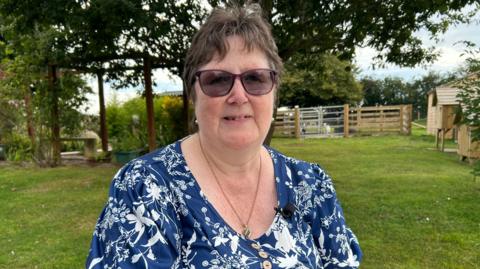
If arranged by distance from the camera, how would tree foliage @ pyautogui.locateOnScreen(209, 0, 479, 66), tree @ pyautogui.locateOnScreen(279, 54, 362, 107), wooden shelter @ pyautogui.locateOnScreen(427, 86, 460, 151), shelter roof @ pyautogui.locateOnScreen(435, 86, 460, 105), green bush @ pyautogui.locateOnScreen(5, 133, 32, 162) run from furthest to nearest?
1. tree @ pyautogui.locateOnScreen(279, 54, 362, 107)
2. shelter roof @ pyautogui.locateOnScreen(435, 86, 460, 105)
3. wooden shelter @ pyautogui.locateOnScreen(427, 86, 460, 151)
4. green bush @ pyautogui.locateOnScreen(5, 133, 32, 162)
5. tree foliage @ pyautogui.locateOnScreen(209, 0, 479, 66)

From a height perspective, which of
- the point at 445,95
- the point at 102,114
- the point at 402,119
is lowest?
the point at 402,119

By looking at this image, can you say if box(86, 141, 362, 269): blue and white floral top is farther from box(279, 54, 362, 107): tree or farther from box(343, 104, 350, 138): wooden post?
box(279, 54, 362, 107): tree

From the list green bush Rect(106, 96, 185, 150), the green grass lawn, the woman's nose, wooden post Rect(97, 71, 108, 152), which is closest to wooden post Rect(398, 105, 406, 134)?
the green grass lawn

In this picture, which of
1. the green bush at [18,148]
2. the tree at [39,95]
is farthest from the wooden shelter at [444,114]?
the green bush at [18,148]

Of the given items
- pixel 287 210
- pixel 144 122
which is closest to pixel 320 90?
pixel 144 122

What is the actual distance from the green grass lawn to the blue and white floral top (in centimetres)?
250

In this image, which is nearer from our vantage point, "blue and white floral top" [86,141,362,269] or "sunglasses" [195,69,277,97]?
"blue and white floral top" [86,141,362,269]

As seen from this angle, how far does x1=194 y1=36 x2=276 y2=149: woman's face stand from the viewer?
5.07ft

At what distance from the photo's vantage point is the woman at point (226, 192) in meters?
1.32

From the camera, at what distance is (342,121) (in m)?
22.3

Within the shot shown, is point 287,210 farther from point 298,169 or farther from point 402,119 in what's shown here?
point 402,119

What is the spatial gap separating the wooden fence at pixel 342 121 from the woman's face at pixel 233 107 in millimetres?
20161

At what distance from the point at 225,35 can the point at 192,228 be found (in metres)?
0.70

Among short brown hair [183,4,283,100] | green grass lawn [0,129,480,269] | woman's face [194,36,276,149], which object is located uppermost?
short brown hair [183,4,283,100]
